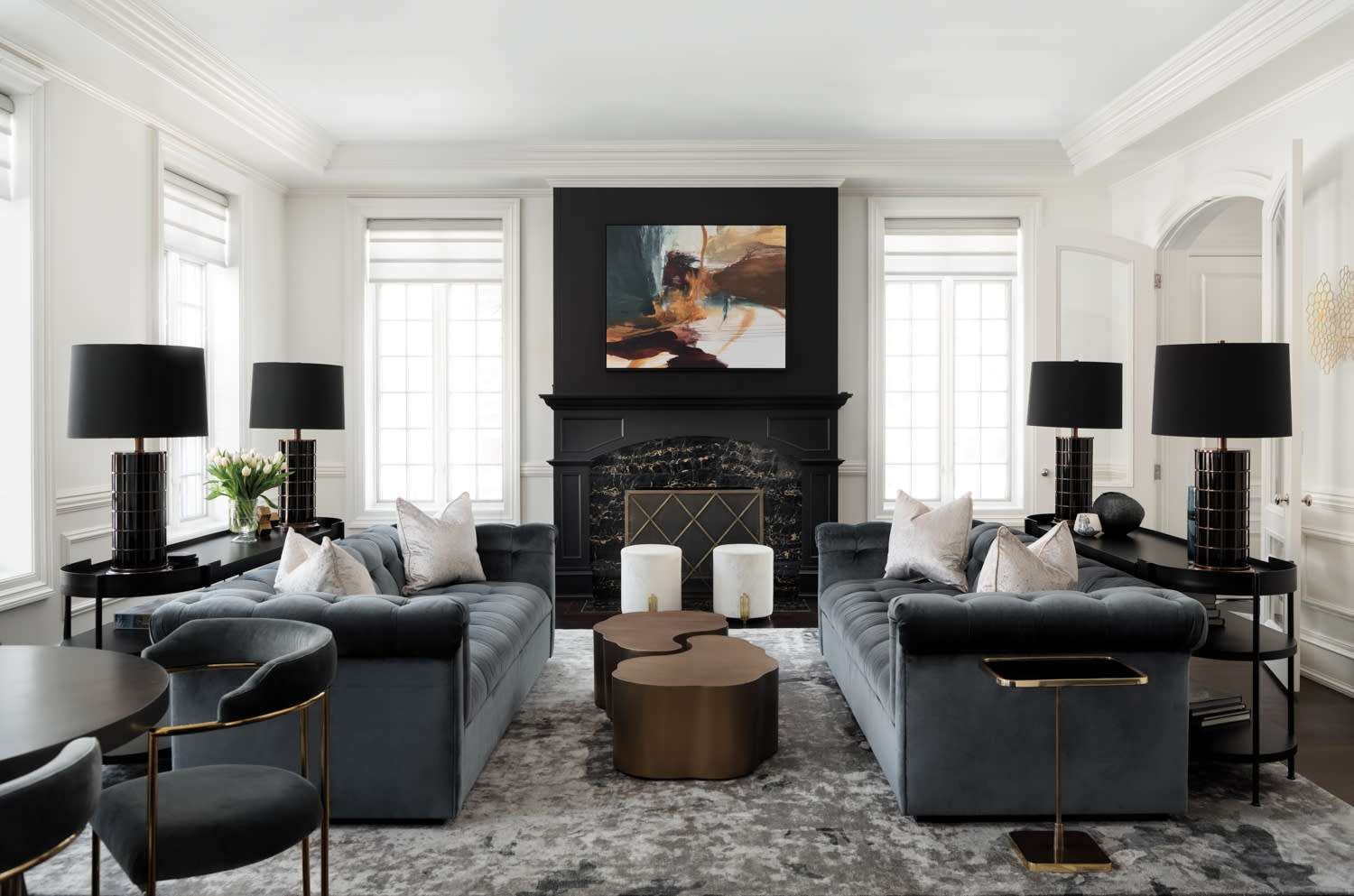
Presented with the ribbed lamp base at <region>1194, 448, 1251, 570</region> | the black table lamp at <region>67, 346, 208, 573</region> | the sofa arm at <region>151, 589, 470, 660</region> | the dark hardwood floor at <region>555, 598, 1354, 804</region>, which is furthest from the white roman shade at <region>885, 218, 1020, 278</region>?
the sofa arm at <region>151, 589, 470, 660</region>

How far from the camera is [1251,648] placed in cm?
317

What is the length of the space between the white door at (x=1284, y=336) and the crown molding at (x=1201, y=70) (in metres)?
0.50

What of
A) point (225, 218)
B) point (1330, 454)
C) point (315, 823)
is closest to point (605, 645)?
point (315, 823)

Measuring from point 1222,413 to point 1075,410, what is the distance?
1349 millimetres

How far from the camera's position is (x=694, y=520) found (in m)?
6.51

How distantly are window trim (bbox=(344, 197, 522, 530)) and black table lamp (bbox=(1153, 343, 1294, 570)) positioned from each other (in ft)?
14.7

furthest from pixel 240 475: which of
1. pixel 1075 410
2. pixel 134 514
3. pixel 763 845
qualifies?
pixel 1075 410

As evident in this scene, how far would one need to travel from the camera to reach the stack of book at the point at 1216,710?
3.29 m

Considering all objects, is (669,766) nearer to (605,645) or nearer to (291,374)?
(605,645)

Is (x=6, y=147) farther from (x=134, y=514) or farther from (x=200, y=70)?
(x=134, y=514)

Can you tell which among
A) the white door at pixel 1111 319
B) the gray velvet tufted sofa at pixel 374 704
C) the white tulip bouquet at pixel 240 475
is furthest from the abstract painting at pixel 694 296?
the gray velvet tufted sofa at pixel 374 704

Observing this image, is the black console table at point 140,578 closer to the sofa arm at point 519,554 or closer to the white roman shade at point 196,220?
the sofa arm at point 519,554

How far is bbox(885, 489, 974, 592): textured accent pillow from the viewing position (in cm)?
424

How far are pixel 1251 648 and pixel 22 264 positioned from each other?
514 centimetres
